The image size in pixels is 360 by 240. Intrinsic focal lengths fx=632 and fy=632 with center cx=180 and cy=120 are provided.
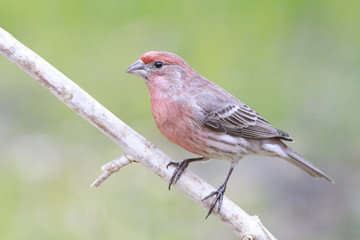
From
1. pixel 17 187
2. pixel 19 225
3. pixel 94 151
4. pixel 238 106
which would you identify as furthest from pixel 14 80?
pixel 238 106

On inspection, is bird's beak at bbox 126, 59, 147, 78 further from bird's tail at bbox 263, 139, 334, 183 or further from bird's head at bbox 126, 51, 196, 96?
bird's tail at bbox 263, 139, 334, 183

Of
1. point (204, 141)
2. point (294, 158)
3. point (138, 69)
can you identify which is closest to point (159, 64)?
point (138, 69)

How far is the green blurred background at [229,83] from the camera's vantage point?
5.86m

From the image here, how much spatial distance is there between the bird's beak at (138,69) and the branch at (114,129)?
2.31 ft

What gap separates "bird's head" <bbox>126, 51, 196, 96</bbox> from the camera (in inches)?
159

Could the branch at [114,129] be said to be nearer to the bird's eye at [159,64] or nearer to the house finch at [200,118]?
the house finch at [200,118]

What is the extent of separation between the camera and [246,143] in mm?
4270

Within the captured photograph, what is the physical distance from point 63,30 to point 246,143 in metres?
3.08

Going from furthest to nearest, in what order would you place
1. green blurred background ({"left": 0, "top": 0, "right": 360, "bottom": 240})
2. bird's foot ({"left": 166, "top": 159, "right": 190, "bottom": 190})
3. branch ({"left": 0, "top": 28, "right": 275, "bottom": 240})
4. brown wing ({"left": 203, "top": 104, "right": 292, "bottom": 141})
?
1. green blurred background ({"left": 0, "top": 0, "right": 360, "bottom": 240})
2. brown wing ({"left": 203, "top": 104, "right": 292, "bottom": 141})
3. bird's foot ({"left": 166, "top": 159, "right": 190, "bottom": 190})
4. branch ({"left": 0, "top": 28, "right": 275, "bottom": 240})

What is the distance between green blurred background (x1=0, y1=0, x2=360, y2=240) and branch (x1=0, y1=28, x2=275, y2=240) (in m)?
2.03

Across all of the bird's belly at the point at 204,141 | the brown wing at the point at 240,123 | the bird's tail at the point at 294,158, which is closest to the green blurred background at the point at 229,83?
the bird's tail at the point at 294,158

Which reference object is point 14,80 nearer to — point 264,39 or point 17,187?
point 17,187

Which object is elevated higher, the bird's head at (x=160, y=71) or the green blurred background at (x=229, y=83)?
the green blurred background at (x=229, y=83)

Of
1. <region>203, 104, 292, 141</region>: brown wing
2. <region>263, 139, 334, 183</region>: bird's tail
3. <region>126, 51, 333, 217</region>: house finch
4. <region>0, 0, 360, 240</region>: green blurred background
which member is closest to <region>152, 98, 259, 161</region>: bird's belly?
<region>126, 51, 333, 217</region>: house finch
